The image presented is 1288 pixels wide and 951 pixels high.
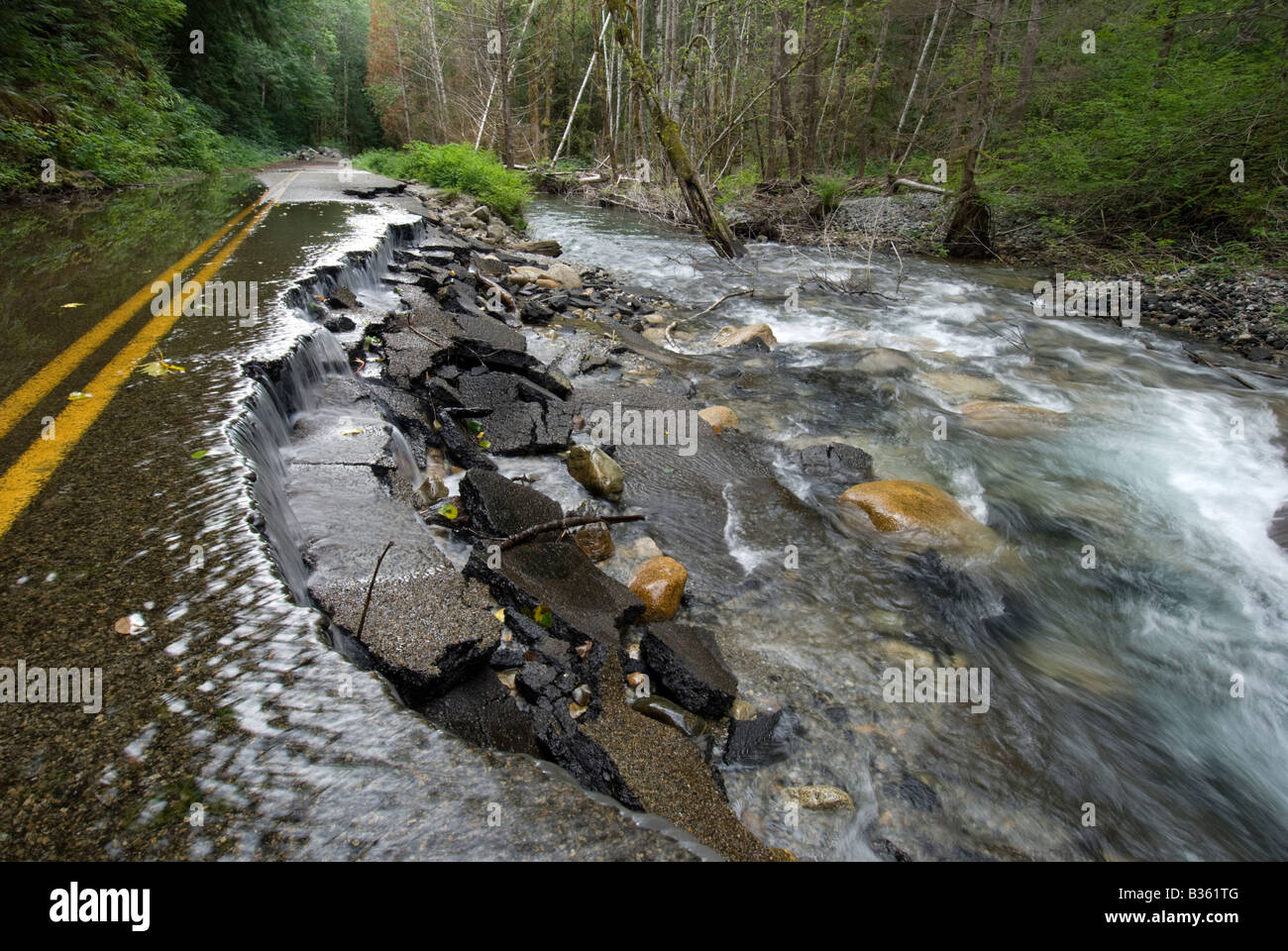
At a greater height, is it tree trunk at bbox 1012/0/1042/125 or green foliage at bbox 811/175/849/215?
tree trunk at bbox 1012/0/1042/125

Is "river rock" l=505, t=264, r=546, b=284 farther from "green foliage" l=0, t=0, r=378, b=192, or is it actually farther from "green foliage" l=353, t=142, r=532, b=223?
"green foliage" l=0, t=0, r=378, b=192

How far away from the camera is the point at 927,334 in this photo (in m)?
9.49

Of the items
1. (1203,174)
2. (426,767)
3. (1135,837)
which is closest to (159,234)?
(426,767)

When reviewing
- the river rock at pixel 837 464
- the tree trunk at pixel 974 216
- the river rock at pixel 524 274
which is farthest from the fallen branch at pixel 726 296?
the tree trunk at pixel 974 216

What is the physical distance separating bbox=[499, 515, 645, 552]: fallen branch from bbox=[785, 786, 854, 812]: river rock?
68.6 inches

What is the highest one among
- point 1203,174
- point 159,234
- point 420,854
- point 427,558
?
point 1203,174

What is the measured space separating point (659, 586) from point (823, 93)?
2888cm

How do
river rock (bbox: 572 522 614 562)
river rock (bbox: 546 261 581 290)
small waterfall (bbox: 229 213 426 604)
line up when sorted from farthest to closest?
1. river rock (bbox: 546 261 581 290)
2. river rock (bbox: 572 522 614 562)
3. small waterfall (bbox: 229 213 426 604)

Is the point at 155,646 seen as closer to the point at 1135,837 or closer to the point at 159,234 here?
the point at 1135,837

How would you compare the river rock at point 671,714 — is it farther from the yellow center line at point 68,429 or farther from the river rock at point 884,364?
the river rock at point 884,364

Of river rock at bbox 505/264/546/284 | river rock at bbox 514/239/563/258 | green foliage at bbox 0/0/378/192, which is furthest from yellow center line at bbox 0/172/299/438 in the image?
river rock at bbox 514/239/563/258

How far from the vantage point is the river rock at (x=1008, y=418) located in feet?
21.7

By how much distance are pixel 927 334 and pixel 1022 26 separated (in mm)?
22059

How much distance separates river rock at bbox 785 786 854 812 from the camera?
2650 mm
